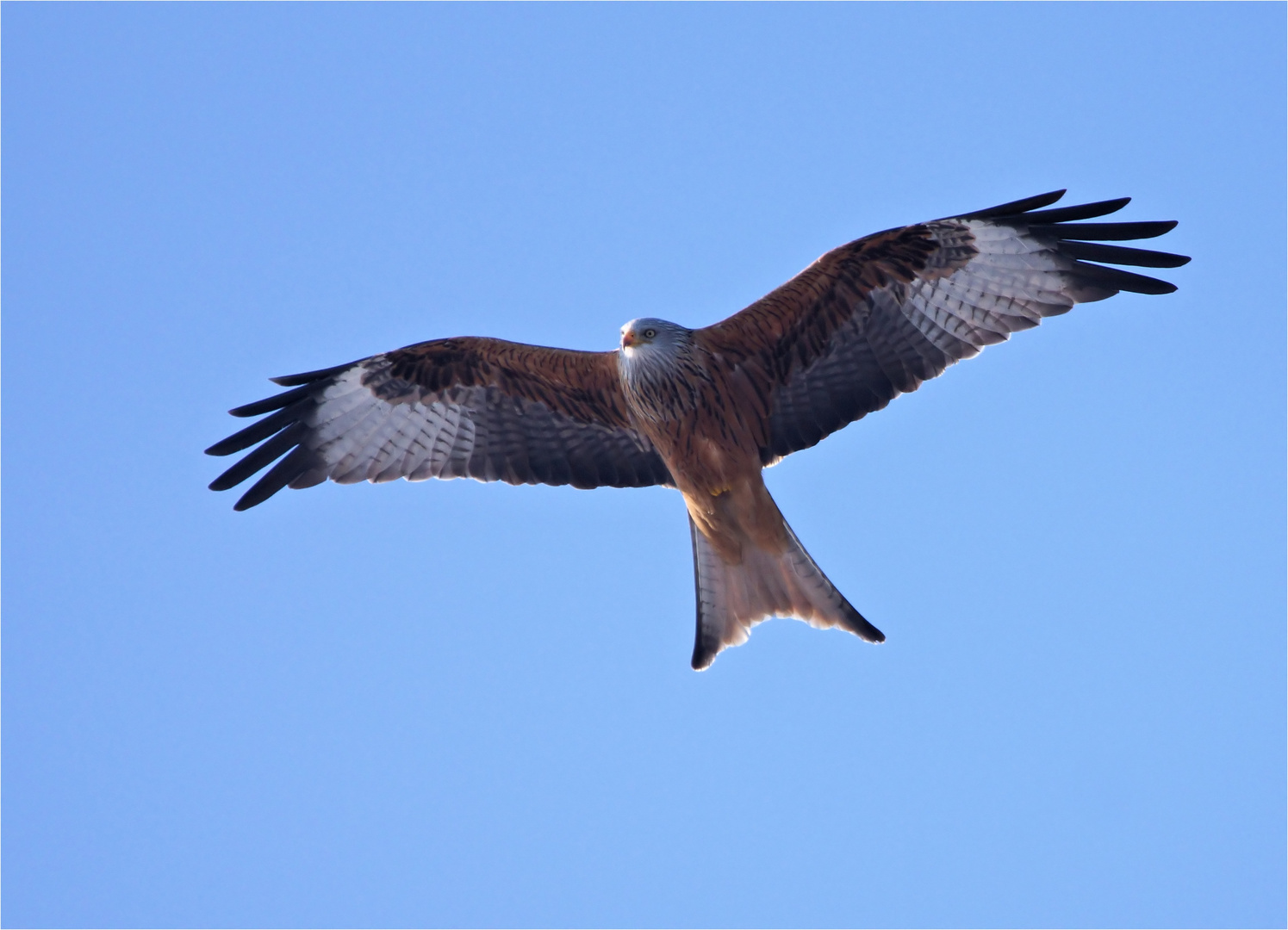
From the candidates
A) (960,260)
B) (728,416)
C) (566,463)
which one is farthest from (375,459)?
(960,260)

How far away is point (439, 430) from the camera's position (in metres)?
9.53

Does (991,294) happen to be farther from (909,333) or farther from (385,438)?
(385,438)

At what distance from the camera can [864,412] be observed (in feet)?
29.0

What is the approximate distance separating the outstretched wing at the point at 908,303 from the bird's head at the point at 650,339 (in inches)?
8.0

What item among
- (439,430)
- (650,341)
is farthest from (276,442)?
(650,341)

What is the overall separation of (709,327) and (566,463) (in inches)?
61.7

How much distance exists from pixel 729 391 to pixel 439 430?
7.17 feet

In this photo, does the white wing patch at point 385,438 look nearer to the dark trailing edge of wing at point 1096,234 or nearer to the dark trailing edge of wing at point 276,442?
the dark trailing edge of wing at point 276,442

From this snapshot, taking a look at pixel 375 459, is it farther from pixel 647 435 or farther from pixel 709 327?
pixel 709 327

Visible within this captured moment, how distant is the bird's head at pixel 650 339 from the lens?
28.1ft

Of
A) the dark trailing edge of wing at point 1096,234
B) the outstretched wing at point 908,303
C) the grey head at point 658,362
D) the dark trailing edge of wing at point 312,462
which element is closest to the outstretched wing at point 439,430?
the dark trailing edge of wing at point 312,462

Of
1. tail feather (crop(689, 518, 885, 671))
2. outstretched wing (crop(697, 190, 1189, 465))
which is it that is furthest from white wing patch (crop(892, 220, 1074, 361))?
tail feather (crop(689, 518, 885, 671))

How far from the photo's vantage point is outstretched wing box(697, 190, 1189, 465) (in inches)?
A: 326

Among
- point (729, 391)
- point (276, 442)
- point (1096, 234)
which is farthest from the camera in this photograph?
point (276, 442)
